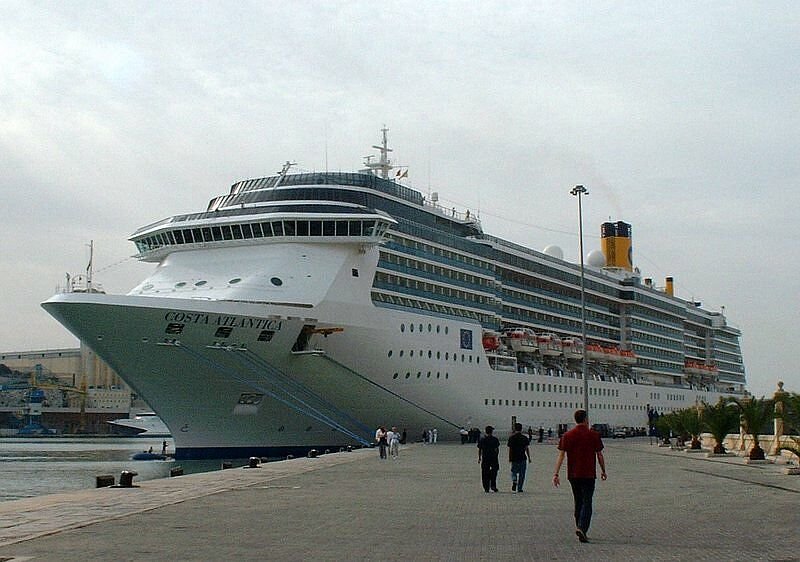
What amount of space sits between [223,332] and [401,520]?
2403 cm

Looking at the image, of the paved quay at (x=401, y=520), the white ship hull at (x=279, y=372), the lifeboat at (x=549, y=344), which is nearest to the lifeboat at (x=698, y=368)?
the lifeboat at (x=549, y=344)

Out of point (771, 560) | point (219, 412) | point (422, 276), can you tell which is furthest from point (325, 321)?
point (771, 560)

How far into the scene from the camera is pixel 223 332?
120ft

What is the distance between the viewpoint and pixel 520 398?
2135 inches

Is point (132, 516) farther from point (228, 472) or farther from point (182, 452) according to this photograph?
point (182, 452)

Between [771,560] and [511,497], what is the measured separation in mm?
8448

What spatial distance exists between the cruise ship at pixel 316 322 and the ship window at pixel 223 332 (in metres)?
0.10

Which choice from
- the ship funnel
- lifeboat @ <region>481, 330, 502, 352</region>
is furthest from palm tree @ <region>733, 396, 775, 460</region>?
the ship funnel

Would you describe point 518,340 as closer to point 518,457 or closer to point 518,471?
point 518,471

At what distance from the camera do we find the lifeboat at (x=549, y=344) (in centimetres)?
5916

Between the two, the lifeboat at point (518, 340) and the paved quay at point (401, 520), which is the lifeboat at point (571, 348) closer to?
the lifeboat at point (518, 340)

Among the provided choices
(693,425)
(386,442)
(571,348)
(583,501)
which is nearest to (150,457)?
(386,442)

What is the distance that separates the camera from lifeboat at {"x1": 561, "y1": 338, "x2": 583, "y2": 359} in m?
62.2

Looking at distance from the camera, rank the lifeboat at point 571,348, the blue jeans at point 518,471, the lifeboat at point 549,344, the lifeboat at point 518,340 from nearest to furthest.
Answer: the blue jeans at point 518,471, the lifeboat at point 518,340, the lifeboat at point 549,344, the lifeboat at point 571,348
